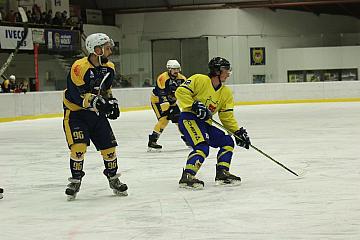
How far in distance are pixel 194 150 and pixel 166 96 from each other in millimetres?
3745

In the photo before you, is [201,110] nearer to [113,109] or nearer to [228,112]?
[228,112]

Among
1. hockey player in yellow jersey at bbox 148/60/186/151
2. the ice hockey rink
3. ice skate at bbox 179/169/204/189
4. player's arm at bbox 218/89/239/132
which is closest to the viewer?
the ice hockey rink

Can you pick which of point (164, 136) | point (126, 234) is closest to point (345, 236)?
point (126, 234)

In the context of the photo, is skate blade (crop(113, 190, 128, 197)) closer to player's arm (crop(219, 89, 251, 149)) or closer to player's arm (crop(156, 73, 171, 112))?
player's arm (crop(219, 89, 251, 149))

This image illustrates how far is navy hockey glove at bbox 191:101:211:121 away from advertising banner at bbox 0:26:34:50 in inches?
556

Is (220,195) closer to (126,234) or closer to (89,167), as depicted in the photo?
(126,234)

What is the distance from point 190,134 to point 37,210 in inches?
54.1

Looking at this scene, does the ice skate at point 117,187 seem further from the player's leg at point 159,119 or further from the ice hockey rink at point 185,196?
the player's leg at point 159,119

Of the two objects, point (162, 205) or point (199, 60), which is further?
point (199, 60)

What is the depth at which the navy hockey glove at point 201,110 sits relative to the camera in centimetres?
562

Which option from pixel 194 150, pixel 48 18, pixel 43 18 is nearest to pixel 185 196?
pixel 194 150

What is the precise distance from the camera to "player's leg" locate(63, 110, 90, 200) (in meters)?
5.37

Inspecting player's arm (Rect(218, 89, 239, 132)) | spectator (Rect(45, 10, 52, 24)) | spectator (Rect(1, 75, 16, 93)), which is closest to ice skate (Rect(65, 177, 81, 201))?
player's arm (Rect(218, 89, 239, 132))

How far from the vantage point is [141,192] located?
5.76 meters
